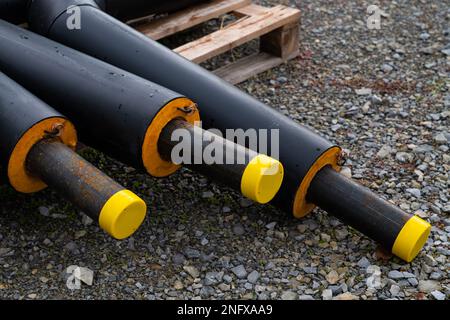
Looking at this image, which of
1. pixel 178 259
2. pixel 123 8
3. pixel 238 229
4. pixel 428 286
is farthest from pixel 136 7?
pixel 428 286

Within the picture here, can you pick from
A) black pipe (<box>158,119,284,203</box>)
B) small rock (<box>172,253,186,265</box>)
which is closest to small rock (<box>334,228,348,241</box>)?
black pipe (<box>158,119,284,203</box>)

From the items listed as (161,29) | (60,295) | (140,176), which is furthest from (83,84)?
(161,29)

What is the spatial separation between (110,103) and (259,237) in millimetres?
752

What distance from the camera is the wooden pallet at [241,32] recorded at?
356cm

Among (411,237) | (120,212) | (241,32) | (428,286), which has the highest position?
(120,212)

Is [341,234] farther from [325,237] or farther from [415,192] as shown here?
[415,192]

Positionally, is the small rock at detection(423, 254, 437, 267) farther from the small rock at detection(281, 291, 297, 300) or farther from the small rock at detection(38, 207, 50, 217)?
the small rock at detection(38, 207, 50, 217)

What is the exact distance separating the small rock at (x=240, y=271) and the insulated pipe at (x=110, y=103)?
34cm

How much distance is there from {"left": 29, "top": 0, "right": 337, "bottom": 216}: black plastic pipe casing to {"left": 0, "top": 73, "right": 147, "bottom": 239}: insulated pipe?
44cm

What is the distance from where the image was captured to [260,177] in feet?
7.17

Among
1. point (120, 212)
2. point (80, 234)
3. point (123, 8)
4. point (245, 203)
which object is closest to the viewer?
point (120, 212)

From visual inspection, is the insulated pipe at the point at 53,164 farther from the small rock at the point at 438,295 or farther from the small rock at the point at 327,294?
the small rock at the point at 438,295

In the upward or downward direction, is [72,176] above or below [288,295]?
above
